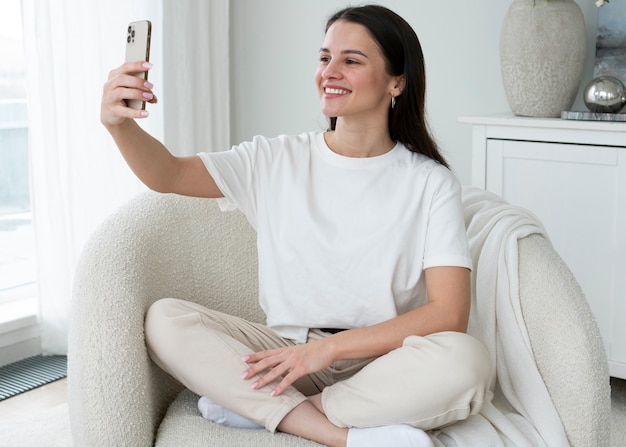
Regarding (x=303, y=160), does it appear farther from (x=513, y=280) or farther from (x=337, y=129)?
(x=513, y=280)

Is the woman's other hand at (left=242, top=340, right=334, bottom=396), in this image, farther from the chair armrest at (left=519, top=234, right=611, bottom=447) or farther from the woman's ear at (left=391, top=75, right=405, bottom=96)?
the woman's ear at (left=391, top=75, right=405, bottom=96)

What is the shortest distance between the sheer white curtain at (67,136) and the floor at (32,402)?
A: 0.25 metres

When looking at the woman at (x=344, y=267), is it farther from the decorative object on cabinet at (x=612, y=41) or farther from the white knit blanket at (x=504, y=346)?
the decorative object on cabinet at (x=612, y=41)

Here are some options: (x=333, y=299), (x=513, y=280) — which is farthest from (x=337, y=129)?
(x=513, y=280)

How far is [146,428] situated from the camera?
4.95 ft

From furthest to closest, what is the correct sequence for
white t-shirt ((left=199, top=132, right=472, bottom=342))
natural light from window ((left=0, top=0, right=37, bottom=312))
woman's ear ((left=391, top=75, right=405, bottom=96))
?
natural light from window ((left=0, top=0, right=37, bottom=312)) < woman's ear ((left=391, top=75, right=405, bottom=96)) < white t-shirt ((left=199, top=132, right=472, bottom=342))

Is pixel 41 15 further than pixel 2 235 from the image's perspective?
No

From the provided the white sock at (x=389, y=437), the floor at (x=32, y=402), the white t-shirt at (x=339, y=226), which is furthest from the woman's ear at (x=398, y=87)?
the floor at (x=32, y=402)

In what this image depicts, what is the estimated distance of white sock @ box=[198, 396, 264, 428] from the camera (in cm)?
151

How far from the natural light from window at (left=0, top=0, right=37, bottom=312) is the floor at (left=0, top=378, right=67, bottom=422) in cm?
44

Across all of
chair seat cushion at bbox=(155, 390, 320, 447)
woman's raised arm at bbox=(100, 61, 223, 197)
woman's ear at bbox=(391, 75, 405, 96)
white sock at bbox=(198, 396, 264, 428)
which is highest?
woman's ear at bbox=(391, 75, 405, 96)

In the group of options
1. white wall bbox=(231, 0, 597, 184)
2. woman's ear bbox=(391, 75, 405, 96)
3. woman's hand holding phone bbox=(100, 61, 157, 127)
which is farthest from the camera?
white wall bbox=(231, 0, 597, 184)

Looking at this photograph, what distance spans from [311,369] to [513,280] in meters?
0.42

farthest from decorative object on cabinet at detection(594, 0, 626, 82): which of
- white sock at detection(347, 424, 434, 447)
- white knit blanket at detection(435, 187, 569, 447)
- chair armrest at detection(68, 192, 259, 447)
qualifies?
white sock at detection(347, 424, 434, 447)
